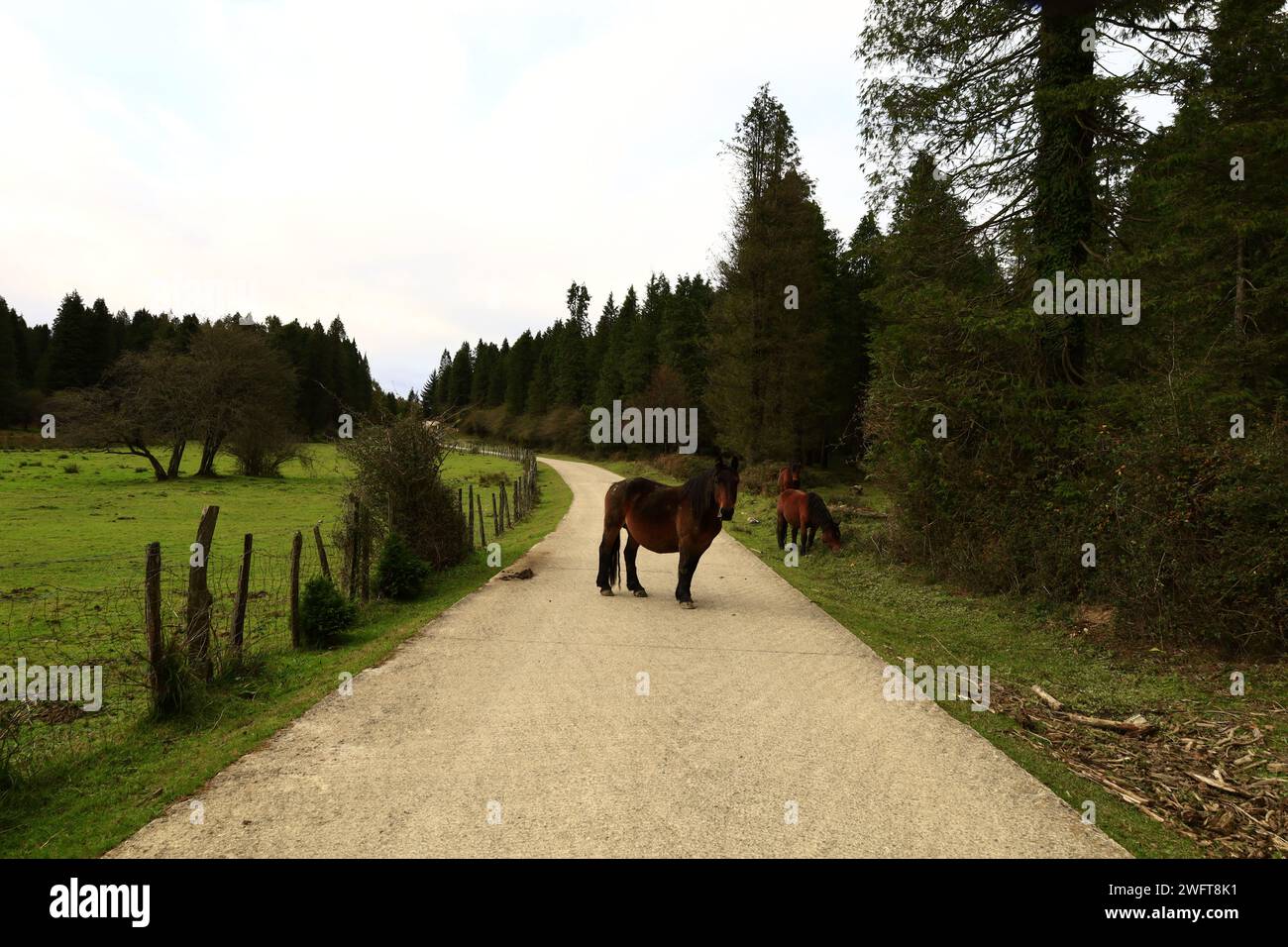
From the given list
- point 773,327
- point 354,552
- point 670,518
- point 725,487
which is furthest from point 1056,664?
point 773,327

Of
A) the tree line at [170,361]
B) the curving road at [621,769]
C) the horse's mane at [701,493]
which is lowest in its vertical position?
the curving road at [621,769]

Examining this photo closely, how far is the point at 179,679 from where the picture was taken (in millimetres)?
5797

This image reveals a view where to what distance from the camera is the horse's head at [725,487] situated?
28.8 ft

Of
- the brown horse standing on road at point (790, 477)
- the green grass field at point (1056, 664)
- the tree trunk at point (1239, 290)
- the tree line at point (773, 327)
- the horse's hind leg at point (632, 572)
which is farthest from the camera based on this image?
the tree line at point (773, 327)

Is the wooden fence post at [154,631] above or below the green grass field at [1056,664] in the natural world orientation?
above

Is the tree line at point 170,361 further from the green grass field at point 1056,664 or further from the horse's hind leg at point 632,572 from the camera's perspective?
the green grass field at point 1056,664

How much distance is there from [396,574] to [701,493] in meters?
5.42

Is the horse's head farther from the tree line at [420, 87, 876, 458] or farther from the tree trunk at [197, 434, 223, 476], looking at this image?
the tree trunk at [197, 434, 223, 476]

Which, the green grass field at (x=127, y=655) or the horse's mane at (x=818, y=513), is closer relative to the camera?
the green grass field at (x=127, y=655)

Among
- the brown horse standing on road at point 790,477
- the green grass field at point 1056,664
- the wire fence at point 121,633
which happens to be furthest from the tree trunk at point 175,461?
the green grass field at point 1056,664

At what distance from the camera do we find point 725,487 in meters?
8.98

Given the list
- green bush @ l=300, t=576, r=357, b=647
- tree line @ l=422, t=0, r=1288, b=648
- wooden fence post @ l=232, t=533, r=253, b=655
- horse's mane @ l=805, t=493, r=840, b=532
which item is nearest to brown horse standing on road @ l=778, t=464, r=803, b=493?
horse's mane @ l=805, t=493, r=840, b=532

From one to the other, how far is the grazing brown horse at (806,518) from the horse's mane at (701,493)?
5959 mm

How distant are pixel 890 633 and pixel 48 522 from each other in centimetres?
2705
